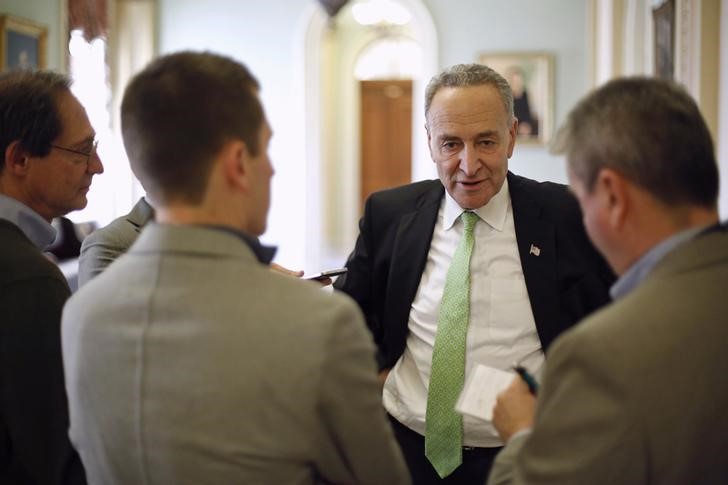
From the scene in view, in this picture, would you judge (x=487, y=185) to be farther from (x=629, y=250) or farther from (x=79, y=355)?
(x=79, y=355)

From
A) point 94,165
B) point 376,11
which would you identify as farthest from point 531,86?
point 94,165

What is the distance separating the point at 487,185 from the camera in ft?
7.92

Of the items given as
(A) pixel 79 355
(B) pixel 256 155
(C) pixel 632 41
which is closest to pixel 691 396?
(B) pixel 256 155

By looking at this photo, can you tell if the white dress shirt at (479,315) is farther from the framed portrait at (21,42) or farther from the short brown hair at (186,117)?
the framed portrait at (21,42)

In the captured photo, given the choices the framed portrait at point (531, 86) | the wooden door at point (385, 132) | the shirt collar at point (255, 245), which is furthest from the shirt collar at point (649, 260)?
the wooden door at point (385, 132)

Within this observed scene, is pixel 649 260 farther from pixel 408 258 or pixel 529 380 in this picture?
pixel 408 258

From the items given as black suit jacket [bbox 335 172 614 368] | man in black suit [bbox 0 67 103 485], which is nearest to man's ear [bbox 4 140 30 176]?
man in black suit [bbox 0 67 103 485]

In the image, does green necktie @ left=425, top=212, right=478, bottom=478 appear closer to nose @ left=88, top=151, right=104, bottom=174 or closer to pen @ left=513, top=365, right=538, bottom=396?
pen @ left=513, top=365, right=538, bottom=396

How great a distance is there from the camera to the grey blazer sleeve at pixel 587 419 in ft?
3.94

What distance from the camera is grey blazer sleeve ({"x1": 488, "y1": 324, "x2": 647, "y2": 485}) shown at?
1.20 m

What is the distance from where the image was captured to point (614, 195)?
1.31 metres

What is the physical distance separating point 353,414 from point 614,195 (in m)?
0.56

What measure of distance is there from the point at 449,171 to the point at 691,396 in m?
1.33

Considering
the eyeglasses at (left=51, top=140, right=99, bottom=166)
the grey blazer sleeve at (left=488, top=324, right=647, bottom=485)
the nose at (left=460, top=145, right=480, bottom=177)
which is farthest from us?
the nose at (left=460, top=145, right=480, bottom=177)
